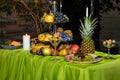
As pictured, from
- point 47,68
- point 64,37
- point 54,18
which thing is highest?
point 54,18

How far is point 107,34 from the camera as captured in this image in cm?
369

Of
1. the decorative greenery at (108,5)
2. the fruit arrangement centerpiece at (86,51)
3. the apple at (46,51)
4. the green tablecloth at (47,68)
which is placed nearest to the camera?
the green tablecloth at (47,68)

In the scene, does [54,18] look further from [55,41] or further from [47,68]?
[47,68]

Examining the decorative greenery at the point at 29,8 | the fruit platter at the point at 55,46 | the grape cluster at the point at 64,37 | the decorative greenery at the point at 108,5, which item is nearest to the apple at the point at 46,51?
the fruit platter at the point at 55,46

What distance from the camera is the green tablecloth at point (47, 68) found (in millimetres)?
1729

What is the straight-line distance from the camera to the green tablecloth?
5.67ft

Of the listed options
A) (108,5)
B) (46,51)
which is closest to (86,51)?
(46,51)

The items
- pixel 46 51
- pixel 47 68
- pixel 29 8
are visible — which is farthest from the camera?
pixel 29 8

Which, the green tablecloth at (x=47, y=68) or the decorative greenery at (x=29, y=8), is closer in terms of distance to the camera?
the green tablecloth at (x=47, y=68)

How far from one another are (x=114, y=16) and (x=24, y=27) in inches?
58.8

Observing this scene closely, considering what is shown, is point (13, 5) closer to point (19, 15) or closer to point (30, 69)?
point (19, 15)

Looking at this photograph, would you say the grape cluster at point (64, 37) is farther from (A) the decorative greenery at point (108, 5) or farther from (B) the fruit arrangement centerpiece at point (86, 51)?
(A) the decorative greenery at point (108, 5)

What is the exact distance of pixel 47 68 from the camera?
189 centimetres

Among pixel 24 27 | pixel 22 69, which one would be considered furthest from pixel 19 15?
pixel 22 69
